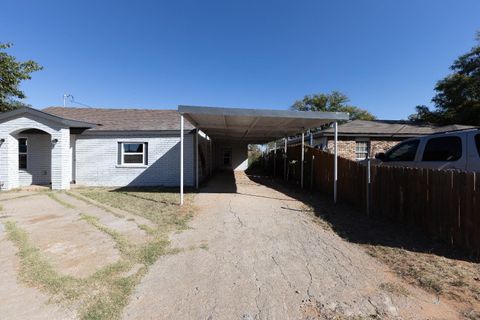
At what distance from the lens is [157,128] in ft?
44.5

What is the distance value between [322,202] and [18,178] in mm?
13840

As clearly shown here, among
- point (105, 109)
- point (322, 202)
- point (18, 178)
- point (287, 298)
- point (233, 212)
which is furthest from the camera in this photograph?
point (105, 109)

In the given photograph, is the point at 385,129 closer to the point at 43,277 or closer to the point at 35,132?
the point at 43,277

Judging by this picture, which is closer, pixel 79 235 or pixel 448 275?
pixel 448 275

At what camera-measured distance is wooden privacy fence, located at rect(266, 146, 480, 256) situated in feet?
15.5

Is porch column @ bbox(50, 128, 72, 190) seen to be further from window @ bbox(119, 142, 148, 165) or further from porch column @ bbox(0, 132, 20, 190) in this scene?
window @ bbox(119, 142, 148, 165)

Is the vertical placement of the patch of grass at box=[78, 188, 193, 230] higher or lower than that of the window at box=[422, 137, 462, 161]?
lower

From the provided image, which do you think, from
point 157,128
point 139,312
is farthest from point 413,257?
point 157,128

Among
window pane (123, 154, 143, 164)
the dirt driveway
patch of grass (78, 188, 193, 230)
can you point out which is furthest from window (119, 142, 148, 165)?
the dirt driveway

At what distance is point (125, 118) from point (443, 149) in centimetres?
1487

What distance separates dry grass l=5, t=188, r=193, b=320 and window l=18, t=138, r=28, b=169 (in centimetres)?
862

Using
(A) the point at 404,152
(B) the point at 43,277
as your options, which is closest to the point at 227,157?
(A) the point at 404,152

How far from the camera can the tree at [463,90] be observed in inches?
875

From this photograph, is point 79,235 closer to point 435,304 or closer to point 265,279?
point 265,279
